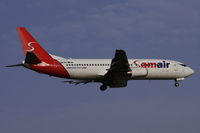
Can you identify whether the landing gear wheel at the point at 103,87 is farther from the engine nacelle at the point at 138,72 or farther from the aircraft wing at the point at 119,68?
the engine nacelle at the point at 138,72

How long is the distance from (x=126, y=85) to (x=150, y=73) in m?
4.12

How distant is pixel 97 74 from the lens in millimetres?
66312

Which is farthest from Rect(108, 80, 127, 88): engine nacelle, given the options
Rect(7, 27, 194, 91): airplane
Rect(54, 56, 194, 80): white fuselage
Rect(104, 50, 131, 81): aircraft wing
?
Rect(54, 56, 194, 80): white fuselage

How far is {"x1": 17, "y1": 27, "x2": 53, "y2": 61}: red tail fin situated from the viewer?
64.2 metres

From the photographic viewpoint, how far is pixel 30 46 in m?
64.6

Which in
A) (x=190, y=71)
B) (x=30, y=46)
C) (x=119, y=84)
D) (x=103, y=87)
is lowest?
(x=103, y=87)

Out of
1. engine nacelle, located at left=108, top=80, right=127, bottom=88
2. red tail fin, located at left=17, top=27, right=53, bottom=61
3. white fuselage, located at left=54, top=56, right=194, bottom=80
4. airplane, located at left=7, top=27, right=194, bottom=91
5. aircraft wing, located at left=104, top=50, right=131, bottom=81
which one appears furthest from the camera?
engine nacelle, located at left=108, top=80, right=127, bottom=88

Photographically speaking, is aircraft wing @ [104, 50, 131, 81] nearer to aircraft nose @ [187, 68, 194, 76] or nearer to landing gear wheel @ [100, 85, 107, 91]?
landing gear wheel @ [100, 85, 107, 91]

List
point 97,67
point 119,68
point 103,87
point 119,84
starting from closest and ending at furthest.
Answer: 1. point 119,68
2. point 97,67
3. point 119,84
4. point 103,87

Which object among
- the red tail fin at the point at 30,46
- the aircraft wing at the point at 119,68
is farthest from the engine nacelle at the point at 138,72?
the red tail fin at the point at 30,46

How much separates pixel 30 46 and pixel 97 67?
10118mm

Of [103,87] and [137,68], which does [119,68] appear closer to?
[137,68]

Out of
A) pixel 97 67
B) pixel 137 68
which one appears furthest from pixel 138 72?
pixel 97 67

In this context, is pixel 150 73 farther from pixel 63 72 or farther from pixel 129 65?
pixel 63 72
